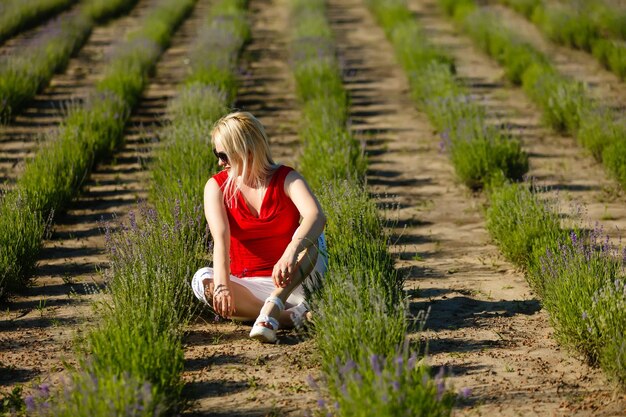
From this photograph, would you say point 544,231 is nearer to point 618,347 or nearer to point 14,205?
point 618,347

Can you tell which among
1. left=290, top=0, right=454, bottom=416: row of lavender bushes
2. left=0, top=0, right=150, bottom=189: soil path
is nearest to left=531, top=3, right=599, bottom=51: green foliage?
left=0, top=0, right=150, bottom=189: soil path

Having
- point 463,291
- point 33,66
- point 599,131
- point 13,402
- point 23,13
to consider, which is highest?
point 23,13

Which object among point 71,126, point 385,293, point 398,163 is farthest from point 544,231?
point 71,126

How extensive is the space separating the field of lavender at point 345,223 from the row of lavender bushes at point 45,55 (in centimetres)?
→ 5

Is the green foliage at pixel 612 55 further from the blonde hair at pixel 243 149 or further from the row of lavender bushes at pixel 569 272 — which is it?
the blonde hair at pixel 243 149

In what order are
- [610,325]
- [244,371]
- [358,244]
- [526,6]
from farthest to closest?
[526,6] → [358,244] → [244,371] → [610,325]

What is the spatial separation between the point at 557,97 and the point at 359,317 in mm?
5685

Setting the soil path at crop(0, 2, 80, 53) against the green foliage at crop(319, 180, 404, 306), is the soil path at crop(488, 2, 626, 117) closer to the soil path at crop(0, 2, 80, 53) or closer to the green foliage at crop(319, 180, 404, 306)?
the green foliage at crop(319, 180, 404, 306)

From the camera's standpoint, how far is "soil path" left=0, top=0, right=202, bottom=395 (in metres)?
4.23

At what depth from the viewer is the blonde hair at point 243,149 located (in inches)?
166

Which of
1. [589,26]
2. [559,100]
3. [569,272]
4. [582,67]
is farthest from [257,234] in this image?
[589,26]

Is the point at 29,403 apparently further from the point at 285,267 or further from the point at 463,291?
the point at 463,291

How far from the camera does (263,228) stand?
14.4 feet

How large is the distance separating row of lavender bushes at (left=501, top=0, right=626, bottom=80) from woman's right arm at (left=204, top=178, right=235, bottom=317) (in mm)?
8126
